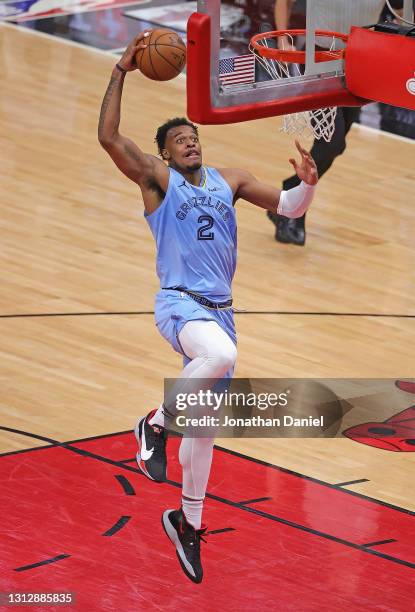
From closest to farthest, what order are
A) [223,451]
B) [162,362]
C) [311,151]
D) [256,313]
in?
[223,451] < [162,362] < [256,313] < [311,151]

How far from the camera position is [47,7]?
1794 centimetres

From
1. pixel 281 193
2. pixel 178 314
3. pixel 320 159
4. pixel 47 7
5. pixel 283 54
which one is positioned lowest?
pixel 47 7

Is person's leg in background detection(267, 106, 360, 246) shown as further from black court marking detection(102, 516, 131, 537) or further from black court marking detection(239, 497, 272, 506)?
black court marking detection(102, 516, 131, 537)

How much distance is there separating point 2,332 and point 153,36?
11.4ft

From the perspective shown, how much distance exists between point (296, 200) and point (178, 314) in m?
0.85

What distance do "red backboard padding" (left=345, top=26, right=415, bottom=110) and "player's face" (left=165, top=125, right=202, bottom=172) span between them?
33.1 inches

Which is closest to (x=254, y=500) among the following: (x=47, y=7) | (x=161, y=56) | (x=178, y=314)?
(x=178, y=314)

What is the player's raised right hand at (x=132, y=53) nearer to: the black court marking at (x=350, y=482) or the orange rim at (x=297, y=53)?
the orange rim at (x=297, y=53)

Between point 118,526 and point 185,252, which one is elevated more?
point 185,252

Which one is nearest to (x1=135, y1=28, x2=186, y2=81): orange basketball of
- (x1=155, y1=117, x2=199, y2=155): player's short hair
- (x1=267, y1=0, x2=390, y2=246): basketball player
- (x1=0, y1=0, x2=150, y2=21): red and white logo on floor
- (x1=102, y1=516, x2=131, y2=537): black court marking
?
(x1=155, y1=117, x2=199, y2=155): player's short hair

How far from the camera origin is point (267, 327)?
10.7 m

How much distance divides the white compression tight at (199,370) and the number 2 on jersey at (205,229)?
1.37 ft

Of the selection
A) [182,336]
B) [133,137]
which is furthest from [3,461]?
[133,137]

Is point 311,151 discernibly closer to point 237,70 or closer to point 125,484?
point 125,484
